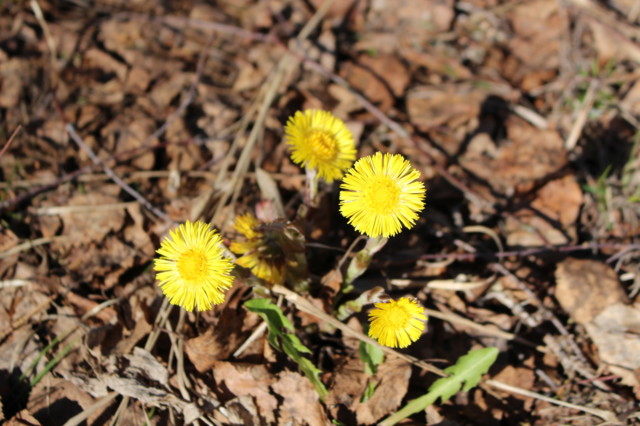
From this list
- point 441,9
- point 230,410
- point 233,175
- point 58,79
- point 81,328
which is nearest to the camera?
point 230,410

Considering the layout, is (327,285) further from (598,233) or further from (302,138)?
(598,233)

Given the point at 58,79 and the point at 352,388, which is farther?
the point at 58,79

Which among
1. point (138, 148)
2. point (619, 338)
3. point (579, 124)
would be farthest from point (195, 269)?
point (579, 124)

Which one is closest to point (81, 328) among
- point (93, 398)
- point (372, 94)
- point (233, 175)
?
point (93, 398)

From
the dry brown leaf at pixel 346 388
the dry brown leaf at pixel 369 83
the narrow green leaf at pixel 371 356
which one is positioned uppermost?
the dry brown leaf at pixel 369 83

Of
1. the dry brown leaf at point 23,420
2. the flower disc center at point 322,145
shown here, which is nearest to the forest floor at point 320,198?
the dry brown leaf at point 23,420

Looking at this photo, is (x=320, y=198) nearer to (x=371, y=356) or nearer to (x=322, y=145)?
(x=322, y=145)

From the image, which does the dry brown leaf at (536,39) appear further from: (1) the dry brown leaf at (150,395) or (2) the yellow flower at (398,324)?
(1) the dry brown leaf at (150,395)
